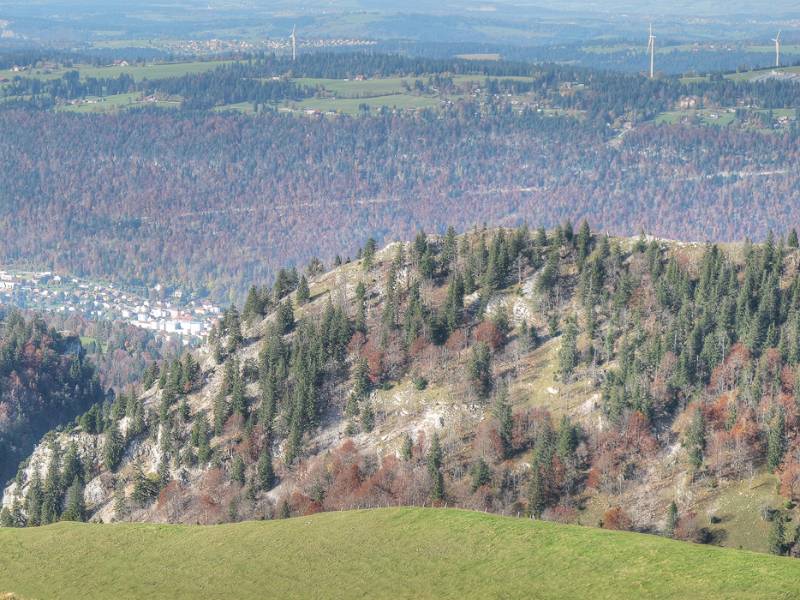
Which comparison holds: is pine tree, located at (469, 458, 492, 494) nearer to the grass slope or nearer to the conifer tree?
the grass slope

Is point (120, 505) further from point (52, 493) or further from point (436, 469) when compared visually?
point (436, 469)

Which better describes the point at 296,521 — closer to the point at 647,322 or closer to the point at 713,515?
the point at 713,515

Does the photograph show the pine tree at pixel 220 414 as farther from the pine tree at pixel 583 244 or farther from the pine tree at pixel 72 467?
the pine tree at pixel 583 244

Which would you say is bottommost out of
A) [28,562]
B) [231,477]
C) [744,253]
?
[231,477]

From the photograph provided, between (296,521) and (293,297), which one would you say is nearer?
(296,521)

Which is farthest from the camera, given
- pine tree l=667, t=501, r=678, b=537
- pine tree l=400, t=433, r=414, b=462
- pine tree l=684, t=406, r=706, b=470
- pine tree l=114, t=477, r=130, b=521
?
pine tree l=114, t=477, r=130, b=521

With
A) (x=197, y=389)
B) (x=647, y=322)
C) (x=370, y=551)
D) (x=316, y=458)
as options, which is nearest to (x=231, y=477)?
(x=316, y=458)

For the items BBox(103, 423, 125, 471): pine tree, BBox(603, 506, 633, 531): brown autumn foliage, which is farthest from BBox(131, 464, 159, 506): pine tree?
BBox(603, 506, 633, 531): brown autumn foliage
